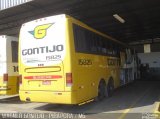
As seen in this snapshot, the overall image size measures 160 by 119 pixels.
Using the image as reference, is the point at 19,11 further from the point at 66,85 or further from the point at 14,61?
the point at 66,85

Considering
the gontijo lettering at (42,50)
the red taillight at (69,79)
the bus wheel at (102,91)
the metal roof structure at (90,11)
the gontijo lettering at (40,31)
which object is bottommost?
the bus wheel at (102,91)

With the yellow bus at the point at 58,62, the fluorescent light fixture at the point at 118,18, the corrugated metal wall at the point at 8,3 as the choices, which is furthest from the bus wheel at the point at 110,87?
the fluorescent light fixture at the point at 118,18

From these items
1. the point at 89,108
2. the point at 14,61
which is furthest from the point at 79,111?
the point at 14,61

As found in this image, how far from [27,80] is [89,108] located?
102 inches

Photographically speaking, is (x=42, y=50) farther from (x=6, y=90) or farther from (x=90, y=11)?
(x=90, y=11)

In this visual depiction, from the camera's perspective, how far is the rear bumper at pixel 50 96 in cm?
1002

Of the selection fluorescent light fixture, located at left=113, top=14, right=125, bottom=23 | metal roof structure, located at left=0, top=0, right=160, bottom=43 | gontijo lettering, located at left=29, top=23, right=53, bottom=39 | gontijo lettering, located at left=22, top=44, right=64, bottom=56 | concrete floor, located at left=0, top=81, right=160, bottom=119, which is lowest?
concrete floor, located at left=0, top=81, right=160, bottom=119

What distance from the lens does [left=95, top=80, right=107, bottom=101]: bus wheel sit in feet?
42.2

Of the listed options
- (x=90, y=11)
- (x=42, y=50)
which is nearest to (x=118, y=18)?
(x=90, y=11)

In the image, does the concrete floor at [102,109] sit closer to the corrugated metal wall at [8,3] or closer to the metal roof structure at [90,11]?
the corrugated metal wall at [8,3]

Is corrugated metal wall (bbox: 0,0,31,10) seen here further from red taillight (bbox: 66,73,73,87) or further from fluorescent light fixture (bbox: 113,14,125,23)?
fluorescent light fixture (bbox: 113,14,125,23)

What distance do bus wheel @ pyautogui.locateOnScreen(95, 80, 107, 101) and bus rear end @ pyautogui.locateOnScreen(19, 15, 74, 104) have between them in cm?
296

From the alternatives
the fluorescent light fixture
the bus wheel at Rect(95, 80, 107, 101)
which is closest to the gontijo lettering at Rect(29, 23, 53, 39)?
the bus wheel at Rect(95, 80, 107, 101)

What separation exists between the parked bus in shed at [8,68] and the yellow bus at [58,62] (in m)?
2.07
